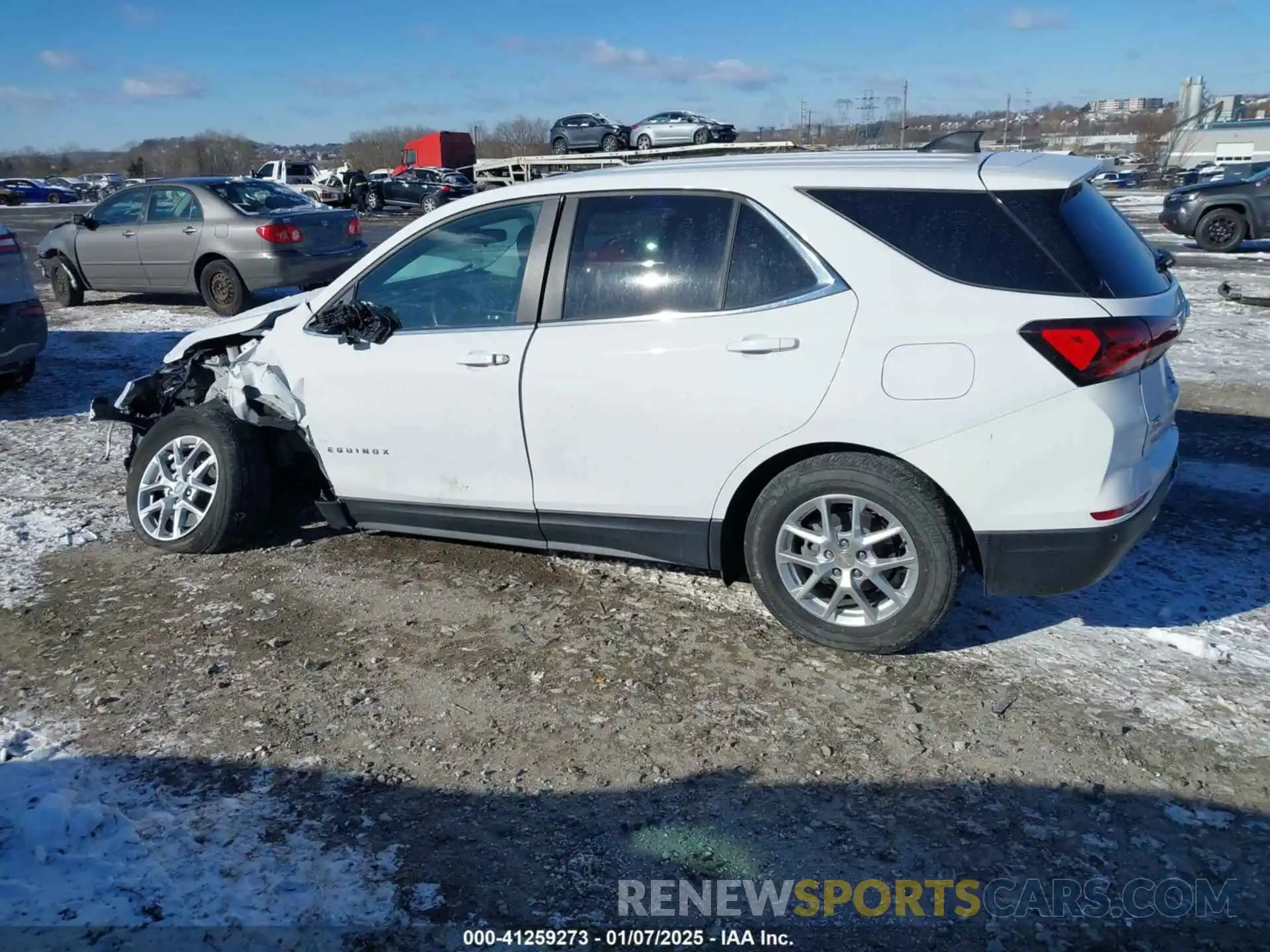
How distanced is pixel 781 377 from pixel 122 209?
1184 cm

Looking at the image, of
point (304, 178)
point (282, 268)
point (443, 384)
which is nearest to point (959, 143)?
point (443, 384)

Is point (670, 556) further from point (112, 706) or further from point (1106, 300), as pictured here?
point (112, 706)

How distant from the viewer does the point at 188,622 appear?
4230 mm

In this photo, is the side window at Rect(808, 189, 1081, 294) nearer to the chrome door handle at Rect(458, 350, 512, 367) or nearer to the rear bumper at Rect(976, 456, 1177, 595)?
the rear bumper at Rect(976, 456, 1177, 595)

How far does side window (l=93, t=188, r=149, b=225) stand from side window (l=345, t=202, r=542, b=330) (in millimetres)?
9611

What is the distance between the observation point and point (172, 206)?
12023 mm

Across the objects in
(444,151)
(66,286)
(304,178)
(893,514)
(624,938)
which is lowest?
(624,938)

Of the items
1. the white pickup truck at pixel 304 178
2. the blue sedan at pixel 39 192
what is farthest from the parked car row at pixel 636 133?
the blue sedan at pixel 39 192

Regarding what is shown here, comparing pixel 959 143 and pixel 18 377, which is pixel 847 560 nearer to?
pixel 959 143

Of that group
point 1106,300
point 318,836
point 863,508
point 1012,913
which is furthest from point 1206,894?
point 318,836

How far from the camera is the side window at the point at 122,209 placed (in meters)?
12.3

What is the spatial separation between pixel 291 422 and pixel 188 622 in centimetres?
108

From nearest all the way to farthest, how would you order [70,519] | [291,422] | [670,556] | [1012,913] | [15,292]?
[1012,913], [670,556], [291,422], [70,519], [15,292]

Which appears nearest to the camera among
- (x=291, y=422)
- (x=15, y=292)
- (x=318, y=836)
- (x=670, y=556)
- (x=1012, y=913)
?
(x=1012, y=913)
